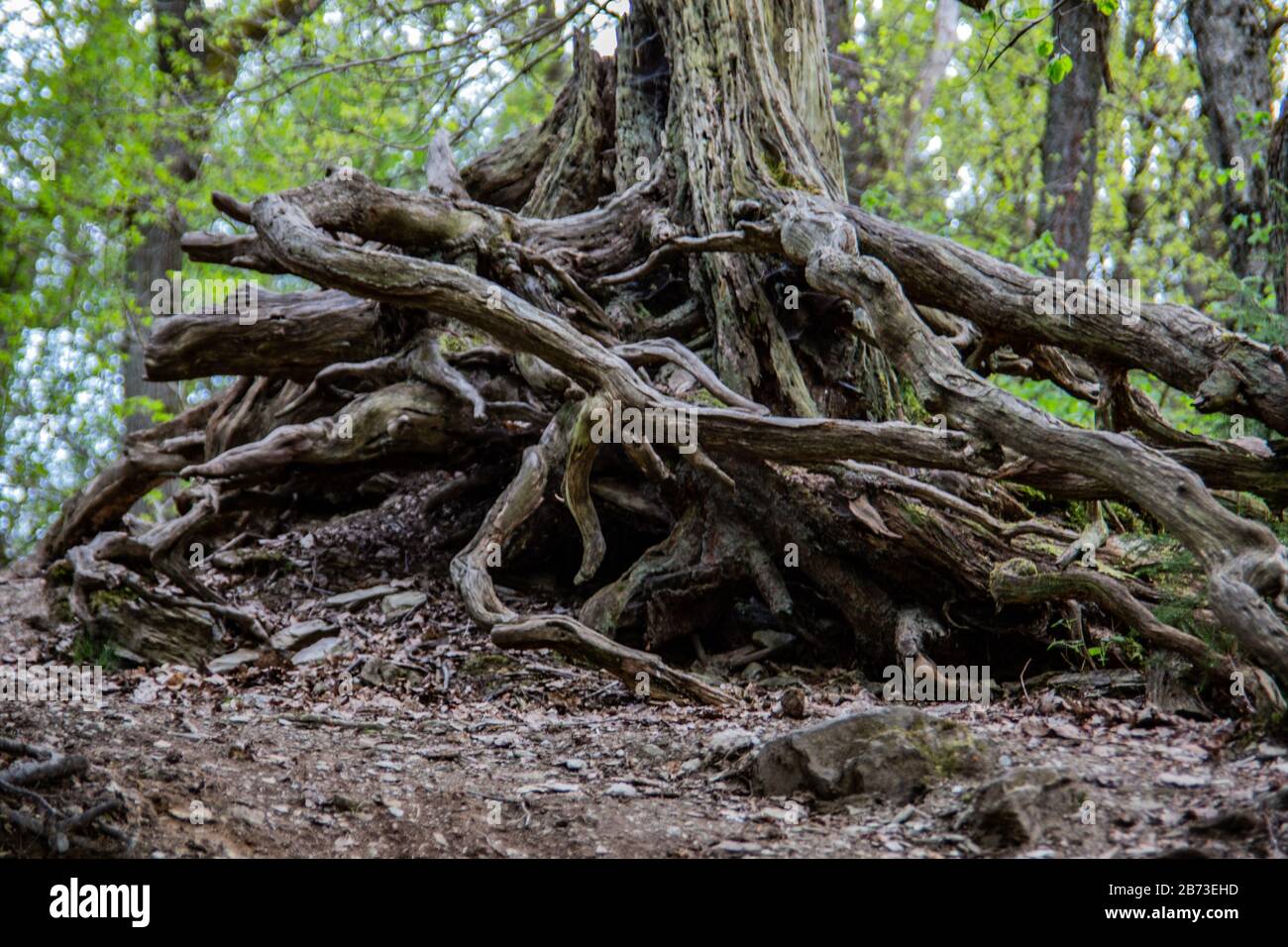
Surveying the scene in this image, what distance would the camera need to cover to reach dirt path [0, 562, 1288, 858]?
3.47 metres

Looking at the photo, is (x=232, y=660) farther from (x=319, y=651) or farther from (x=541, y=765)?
(x=541, y=765)

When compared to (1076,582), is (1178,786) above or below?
below

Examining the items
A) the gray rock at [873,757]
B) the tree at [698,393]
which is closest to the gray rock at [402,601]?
the tree at [698,393]

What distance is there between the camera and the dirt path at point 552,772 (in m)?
3.47

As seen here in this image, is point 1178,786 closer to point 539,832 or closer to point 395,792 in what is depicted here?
point 539,832

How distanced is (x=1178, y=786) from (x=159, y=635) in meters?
5.86

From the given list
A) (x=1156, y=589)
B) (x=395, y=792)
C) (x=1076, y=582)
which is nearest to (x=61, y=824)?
(x=395, y=792)

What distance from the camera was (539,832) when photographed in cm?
383

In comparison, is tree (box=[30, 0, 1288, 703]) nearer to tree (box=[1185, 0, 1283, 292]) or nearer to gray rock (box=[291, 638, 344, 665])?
gray rock (box=[291, 638, 344, 665])

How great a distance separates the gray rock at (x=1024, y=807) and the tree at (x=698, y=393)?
Answer: 4.41 feet

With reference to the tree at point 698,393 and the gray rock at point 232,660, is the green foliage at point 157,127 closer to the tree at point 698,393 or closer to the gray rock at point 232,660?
the tree at point 698,393

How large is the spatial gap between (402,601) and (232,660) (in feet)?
4.50

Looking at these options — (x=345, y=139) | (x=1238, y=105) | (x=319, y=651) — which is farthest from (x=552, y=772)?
(x=345, y=139)

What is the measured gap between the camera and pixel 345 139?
46.6ft
